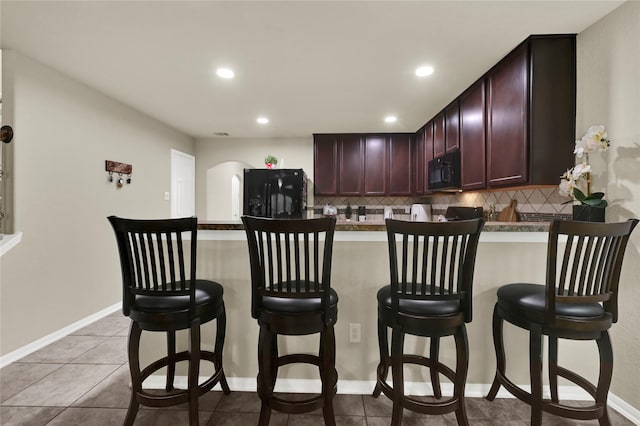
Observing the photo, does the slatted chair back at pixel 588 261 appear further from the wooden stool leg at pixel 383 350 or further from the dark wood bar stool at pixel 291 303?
the dark wood bar stool at pixel 291 303

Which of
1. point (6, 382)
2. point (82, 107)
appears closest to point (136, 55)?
point (82, 107)

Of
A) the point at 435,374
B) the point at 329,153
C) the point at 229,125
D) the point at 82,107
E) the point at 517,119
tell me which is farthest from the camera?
the point at 329,153

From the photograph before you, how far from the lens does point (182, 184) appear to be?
15.9 feet

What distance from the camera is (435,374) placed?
1.76 m

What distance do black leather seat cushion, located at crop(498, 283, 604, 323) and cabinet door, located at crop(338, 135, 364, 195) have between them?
3215 millimetres

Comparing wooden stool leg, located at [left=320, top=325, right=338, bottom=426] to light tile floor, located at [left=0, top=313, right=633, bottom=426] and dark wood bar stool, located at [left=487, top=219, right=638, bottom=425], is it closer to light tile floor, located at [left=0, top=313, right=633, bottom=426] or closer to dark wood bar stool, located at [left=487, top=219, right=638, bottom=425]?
light tile floor, located at [left=0, top=313, right=633, bottom=426]

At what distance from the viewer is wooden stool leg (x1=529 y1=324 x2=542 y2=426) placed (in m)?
1.37

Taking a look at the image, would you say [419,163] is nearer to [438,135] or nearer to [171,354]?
[438,135]

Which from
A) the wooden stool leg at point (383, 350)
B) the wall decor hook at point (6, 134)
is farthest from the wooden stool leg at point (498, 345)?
the wall decor hook at point (6, 134)

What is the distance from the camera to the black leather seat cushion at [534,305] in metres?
1.34

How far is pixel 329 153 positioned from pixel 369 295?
3189 millimetres

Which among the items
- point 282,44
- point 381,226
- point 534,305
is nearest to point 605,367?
point 534,305

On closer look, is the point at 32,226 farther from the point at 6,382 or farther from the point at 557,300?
the point at 557,300

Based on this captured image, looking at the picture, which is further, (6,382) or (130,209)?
(130,209)
